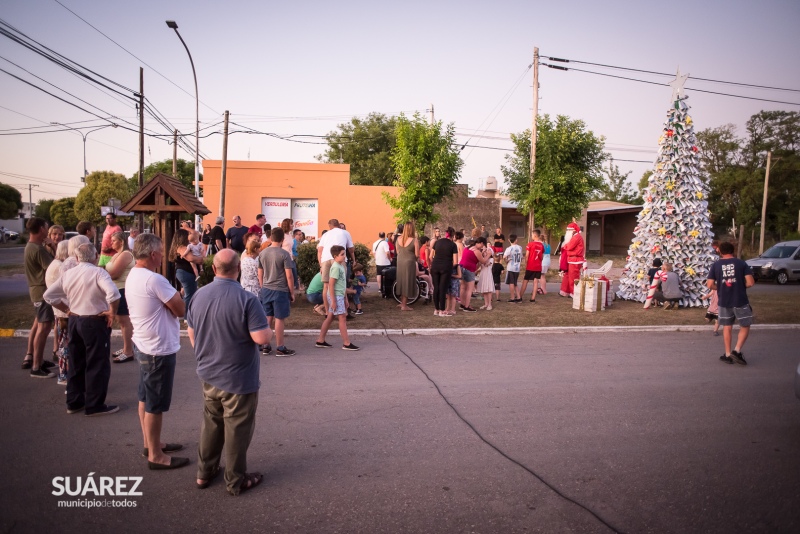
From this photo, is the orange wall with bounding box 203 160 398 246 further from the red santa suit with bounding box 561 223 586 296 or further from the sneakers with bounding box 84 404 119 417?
the sneakers with bounding box 84 404 119 417

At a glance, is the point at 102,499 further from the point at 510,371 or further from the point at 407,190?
the point at 407,190

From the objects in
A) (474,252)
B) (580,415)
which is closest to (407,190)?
(474,252)

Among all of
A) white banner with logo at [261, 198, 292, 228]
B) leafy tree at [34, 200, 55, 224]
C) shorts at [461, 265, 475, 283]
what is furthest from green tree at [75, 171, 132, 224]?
shorts at [461, 265, 475, 283]

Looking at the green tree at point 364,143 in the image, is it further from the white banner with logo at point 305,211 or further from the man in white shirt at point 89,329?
the man in white shirt at point 89,329

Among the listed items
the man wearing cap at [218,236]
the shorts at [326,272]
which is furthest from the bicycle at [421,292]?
the man wearing cap at [218,236]

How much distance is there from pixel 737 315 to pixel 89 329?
8.63m

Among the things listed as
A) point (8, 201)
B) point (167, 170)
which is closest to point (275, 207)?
point (167, 170)

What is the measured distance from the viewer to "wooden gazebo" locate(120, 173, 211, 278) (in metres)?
11.4

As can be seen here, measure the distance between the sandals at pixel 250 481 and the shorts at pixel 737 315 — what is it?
722cm

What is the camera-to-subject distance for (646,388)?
6863 millimetres

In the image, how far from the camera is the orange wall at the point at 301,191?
90.1 feet

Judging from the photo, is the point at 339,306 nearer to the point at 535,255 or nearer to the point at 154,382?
the point at 154,382

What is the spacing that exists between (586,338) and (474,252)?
3.47 meters

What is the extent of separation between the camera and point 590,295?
12930 mm
